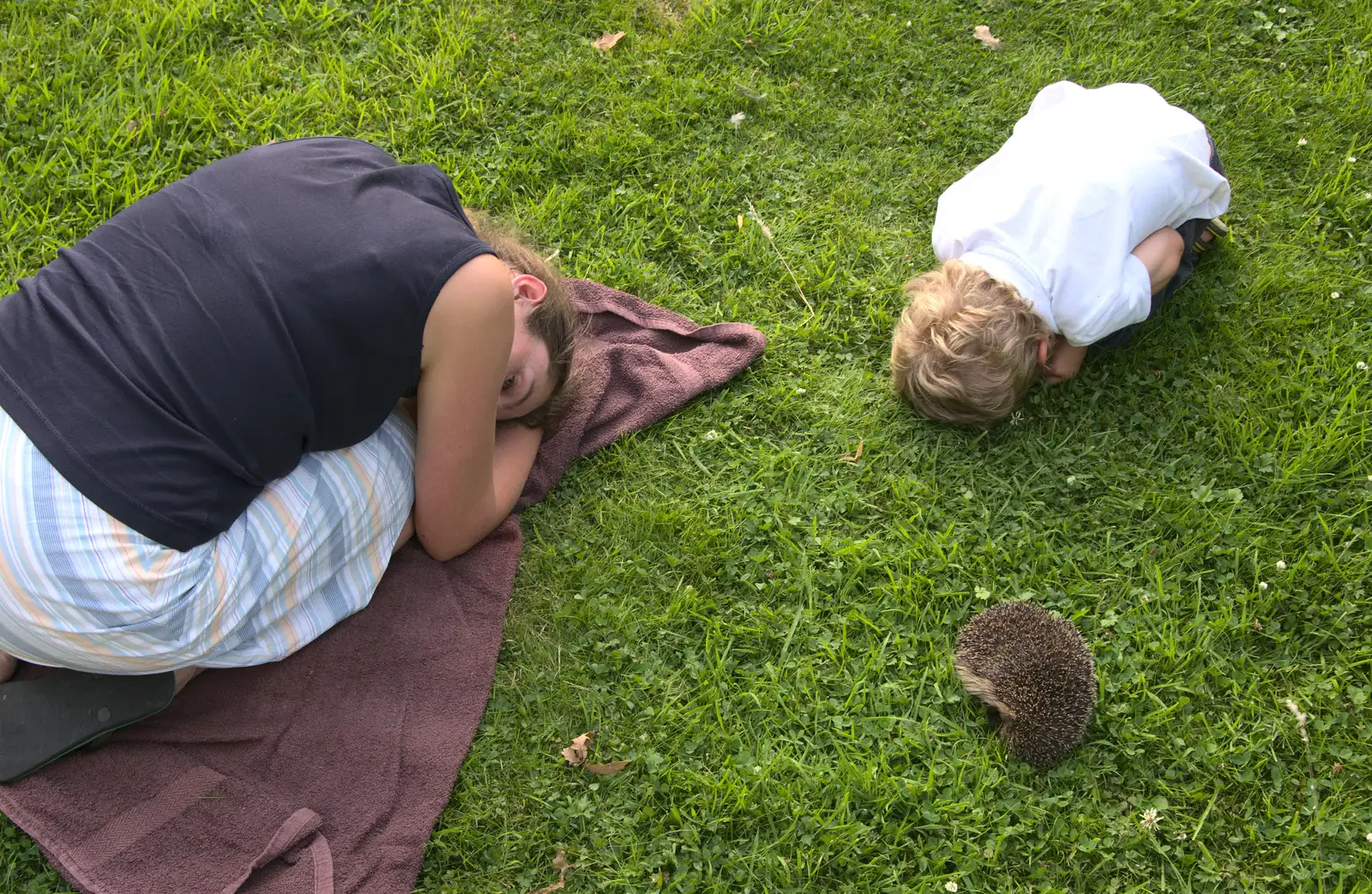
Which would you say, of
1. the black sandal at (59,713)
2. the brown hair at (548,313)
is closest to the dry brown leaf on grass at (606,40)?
the brown hair at (548,313)

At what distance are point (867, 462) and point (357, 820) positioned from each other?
2115mm

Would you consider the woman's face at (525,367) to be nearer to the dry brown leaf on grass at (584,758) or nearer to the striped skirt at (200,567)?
the striped skirt at (200,567)

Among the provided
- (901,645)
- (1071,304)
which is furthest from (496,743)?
(1071,304)

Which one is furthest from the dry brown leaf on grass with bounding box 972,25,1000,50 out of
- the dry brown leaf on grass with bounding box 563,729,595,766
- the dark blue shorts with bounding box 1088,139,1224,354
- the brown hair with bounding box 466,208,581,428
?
the dry brown leaf on grass with bounding box 563,729,595,766

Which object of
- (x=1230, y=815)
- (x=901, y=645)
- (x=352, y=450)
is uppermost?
(x=352, y=450)

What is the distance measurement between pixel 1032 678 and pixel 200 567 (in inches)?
95.8

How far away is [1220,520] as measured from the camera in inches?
137

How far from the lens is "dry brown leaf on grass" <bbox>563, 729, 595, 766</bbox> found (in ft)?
10.0

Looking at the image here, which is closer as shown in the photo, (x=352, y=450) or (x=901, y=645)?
(x=352, y=450)

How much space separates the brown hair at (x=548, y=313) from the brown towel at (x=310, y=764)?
23 cm

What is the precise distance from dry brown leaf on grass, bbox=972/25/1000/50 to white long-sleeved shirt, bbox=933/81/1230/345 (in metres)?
1.16

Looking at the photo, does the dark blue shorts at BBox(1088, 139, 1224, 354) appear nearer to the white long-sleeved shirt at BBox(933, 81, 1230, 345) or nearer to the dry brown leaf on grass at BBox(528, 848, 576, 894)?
the white long-sleeved shirt at BBox(933, 81, 1230, 345)

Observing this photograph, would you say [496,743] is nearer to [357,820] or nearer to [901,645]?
[357,820]

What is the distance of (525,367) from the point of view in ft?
10.2
